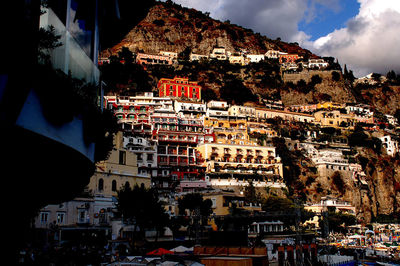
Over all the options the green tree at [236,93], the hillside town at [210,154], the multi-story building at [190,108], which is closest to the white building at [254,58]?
the green tree at [236,93]

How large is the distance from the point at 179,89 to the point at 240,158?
1057 inches

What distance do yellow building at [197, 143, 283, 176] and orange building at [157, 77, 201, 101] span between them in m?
22.1

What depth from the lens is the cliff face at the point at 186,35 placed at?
13750cm

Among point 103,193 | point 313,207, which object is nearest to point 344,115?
point 313,207

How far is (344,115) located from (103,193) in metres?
93.3

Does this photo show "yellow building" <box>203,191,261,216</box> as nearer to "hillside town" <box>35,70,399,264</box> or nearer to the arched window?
"hillside town" <box>35,70,399,264</box>

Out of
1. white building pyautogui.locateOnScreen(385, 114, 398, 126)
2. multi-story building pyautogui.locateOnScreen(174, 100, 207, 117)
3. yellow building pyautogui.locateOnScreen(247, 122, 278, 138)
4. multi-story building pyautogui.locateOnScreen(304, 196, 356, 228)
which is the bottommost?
multi-story building pyautogui.locateOnScreen(304, 196, 356, 228)

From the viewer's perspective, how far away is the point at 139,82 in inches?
4006

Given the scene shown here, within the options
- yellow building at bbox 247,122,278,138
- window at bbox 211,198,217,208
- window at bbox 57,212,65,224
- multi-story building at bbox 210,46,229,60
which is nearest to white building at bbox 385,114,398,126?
yellow building at bbox 247,122,278,138

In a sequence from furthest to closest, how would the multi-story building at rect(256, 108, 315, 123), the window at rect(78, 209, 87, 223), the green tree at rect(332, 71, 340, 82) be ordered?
the green tree at rect(332, 71, 340, 82)
the multi-story building at rect(256, 108, 315, 123)
the window at rect(78, 209, 87, 223)

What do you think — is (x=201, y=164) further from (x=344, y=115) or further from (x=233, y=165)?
(x=344, y=115)

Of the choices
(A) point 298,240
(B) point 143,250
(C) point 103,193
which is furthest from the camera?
(C) point 103,193

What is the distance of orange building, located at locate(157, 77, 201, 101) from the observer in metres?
93.4

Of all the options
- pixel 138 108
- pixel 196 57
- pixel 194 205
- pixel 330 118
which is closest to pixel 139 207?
pixel 194 205
